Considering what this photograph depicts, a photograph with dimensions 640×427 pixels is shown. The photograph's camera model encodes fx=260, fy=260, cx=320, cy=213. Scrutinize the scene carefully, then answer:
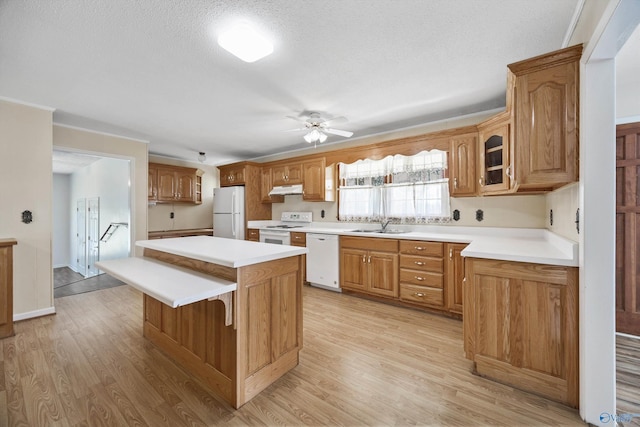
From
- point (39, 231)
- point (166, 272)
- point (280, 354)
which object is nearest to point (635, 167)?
point (280, 354)

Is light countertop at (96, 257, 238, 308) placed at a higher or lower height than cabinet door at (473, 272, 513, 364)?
higher

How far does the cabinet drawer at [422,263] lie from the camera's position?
118 inches

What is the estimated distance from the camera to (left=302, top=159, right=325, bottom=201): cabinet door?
4.37 metres

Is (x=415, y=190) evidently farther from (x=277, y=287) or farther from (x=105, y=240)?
(x=105, y=240)

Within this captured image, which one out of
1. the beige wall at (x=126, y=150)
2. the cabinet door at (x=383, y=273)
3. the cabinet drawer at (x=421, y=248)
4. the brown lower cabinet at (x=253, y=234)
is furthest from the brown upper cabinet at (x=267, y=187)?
the cabinet drawer at (x=421, y=248)

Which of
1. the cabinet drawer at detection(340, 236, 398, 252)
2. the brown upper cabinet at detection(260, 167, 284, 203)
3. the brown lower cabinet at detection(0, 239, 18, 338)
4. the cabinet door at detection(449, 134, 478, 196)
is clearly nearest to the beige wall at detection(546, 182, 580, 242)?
the cabinet door at detection(449, 134, 478, 196)

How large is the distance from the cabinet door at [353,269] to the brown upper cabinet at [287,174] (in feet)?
5.55

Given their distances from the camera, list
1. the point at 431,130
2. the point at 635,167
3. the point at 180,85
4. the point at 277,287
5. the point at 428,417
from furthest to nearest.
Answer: the point at 431,130 < the point at 180,85 < the point at 635,167 < the point at 277,287 < the point at 428,417

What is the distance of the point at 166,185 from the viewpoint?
17.3ft

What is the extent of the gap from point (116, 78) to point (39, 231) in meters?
2.14

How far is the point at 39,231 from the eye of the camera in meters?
3.05

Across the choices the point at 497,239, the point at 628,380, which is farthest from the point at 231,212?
the point at 628,380

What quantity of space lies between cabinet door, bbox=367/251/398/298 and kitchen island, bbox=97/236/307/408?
65.0 inches

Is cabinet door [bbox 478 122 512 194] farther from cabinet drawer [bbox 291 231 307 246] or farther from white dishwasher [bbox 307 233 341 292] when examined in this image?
cabinet drawer [bbox 291 231 307 246]
